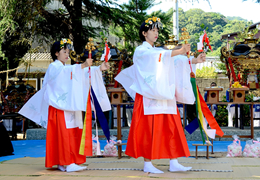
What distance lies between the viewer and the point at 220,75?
14859mm

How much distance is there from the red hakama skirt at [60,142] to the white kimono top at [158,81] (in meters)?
0.98

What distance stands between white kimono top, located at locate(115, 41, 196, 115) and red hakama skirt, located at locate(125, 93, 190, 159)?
3.8 inches

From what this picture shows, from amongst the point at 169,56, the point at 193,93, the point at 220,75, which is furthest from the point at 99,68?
the point at 220,75

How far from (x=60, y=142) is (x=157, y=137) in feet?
3.92

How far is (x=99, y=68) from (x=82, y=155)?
1.12 meters

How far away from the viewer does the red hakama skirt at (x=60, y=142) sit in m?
3.88

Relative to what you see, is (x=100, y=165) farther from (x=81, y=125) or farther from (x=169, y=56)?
(x=169, y=56)

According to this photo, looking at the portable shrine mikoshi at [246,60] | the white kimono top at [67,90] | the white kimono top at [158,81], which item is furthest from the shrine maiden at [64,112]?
the portable shrine mikoshi at [246,60]

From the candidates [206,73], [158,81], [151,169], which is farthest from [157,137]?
[206,73]

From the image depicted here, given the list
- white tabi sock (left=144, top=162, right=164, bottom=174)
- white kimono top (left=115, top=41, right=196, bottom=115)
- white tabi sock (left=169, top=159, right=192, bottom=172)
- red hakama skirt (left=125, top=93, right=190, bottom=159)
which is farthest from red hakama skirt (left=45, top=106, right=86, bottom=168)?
white tabi sock (left=169, top=159, right=192, bottom=172)

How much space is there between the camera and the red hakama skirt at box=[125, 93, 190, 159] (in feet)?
11.9

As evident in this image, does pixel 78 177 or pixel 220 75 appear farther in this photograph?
pixel 220 75

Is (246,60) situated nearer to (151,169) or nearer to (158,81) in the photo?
(158,81)

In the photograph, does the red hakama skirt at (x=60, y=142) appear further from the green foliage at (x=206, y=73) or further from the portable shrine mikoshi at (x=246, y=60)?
the green foliage at (x=206, y=73)
